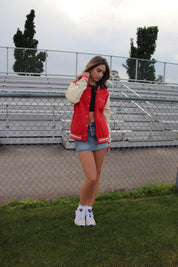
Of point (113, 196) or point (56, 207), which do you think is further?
point (113, 196)

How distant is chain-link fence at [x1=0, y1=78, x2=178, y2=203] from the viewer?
3.70 metres

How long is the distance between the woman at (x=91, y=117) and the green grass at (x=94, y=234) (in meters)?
0.48

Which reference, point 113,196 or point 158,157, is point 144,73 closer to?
point 158,157

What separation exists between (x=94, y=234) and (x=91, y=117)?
1155 mm

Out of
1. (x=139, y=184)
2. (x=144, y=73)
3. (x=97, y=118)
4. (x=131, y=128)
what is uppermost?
(x=144, y=73)

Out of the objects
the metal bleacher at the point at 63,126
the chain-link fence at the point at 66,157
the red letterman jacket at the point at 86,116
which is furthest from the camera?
the metal bleacher at the point at 63,126

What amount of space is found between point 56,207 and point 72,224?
1.49 feet

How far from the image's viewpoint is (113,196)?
11.0 ft

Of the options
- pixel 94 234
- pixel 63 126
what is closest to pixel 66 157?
pixel 63 126

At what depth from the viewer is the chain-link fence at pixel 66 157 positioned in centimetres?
370

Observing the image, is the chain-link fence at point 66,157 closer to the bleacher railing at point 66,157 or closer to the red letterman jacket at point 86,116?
the bleacher railing at point 66,157

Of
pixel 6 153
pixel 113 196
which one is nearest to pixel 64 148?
pixel 6 153

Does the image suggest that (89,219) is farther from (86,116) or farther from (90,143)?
(86,116)

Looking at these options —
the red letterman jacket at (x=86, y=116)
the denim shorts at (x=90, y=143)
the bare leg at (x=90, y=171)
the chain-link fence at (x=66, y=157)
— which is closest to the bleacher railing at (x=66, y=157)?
the chain-link fence at (x=66, y=157)
